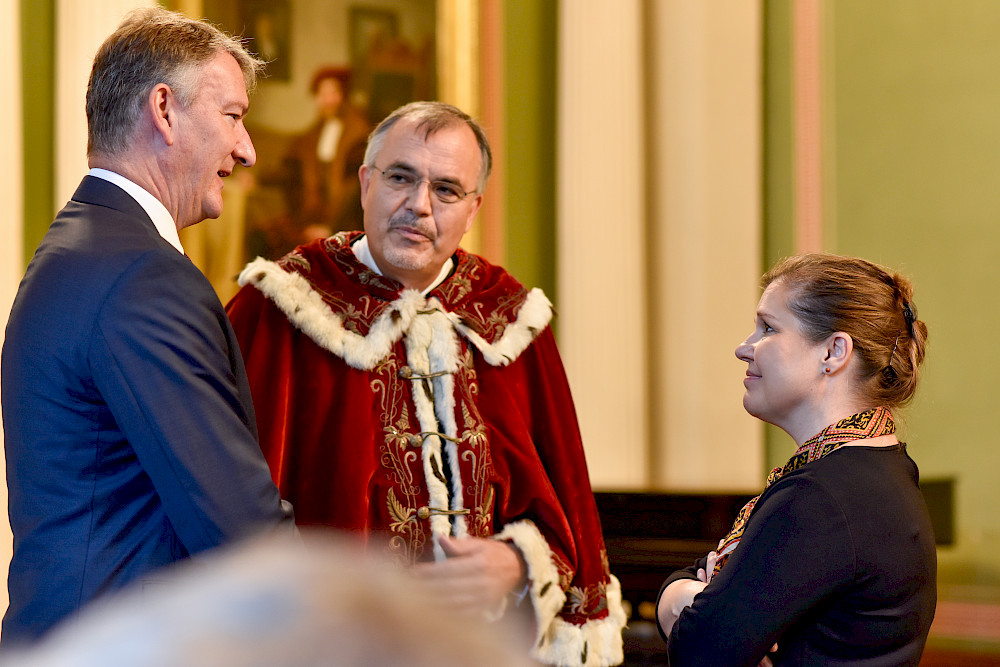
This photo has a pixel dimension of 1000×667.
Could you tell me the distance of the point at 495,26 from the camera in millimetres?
6648

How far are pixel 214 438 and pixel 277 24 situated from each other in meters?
4.45

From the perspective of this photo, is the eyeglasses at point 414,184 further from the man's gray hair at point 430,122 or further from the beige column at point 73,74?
the beige column at point 73,74

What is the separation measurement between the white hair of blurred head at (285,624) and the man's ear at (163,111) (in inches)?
60.4

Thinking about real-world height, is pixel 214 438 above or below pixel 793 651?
above

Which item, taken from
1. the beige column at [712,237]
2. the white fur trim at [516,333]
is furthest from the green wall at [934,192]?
the white fur trim at [516,333]

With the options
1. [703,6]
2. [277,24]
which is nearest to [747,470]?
[703,6]

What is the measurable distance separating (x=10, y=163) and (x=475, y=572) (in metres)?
2.89

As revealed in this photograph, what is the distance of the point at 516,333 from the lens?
2.76m

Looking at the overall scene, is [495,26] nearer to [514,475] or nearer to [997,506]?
[997,506]

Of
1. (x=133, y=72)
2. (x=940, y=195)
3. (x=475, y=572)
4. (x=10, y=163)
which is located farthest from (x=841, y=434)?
(x=940, y=195)

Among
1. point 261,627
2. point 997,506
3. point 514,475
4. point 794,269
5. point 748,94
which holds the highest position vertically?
point 748,94

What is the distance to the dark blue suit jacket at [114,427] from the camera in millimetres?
1634

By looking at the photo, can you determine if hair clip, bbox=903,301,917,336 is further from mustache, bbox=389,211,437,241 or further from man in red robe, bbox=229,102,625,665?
mustache, bbox=389,211,437,241

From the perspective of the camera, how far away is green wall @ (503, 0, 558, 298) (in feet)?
22.1
